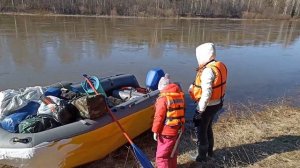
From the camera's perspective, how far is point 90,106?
3.45 meters

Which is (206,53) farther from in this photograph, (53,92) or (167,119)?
(53,92)

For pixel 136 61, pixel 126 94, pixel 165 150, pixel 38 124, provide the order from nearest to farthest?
pixel 165 150
pixel 38 124
pixel 126 94
pixel 136 61

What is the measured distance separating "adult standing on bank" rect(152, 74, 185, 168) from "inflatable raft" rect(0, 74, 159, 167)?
2.56 feet

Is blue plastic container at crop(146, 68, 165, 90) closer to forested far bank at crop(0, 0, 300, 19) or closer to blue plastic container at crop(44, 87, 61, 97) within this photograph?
blue plastic container at crop(44, 87, 61, 97)

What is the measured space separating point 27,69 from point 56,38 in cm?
515

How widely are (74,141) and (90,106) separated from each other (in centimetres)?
40

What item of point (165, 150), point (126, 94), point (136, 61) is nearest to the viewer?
point (165, 150)

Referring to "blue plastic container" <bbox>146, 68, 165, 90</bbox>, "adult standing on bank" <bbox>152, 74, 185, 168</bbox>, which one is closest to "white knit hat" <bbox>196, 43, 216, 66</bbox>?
"adult standing on bank" <bbox>152, 74, 185, 168</bbox>

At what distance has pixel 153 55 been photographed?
10.4 meters

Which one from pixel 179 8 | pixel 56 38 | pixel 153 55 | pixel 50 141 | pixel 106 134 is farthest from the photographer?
pixel 179 8

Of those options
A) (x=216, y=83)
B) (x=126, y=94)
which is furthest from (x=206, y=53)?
(x=126, y=94)

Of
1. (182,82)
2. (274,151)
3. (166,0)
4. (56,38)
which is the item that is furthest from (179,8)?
(274,151)

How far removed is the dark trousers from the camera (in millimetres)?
3303

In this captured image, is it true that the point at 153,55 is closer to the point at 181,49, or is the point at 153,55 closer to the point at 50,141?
the point at 181,49
